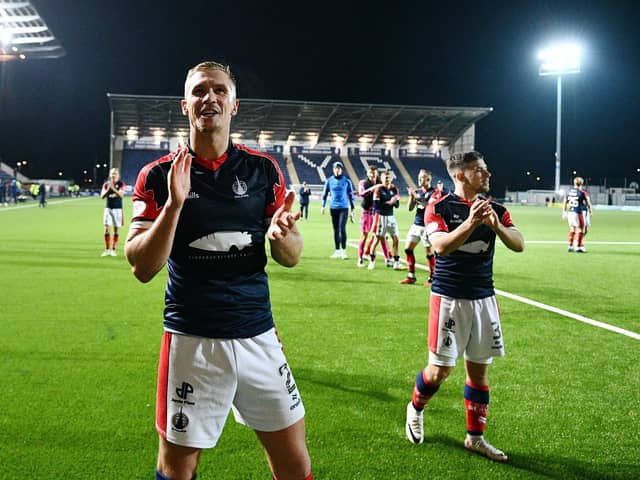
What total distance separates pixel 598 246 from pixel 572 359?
506 inches

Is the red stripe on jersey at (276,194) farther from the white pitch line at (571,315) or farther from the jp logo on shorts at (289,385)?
the white pitch line at (571,315)

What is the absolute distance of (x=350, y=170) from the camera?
66062 mm

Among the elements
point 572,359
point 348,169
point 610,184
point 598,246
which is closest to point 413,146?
point 348,169

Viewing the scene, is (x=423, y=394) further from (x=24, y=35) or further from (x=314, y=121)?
(x=314, y=121)

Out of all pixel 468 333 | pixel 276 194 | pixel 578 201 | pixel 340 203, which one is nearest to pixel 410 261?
pixel 340 203

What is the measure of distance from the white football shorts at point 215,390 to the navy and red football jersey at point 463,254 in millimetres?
1814

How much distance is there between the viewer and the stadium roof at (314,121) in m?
58.4

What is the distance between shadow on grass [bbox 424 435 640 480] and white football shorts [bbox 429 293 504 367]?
0.63 m

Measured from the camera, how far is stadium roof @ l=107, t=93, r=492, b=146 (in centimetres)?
5844

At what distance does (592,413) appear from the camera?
427 cm

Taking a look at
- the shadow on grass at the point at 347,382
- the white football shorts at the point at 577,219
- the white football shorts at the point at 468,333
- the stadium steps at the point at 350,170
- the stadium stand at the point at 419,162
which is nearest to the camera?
the white football shorts at the point at 468,333

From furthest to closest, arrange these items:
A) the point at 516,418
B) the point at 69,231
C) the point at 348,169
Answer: the point at 348,169 < the point at 69,231 < the point at 516,418

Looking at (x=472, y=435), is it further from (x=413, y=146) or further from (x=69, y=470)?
(x=413, y=146)

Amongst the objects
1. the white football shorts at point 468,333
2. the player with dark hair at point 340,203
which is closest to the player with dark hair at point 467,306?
→ the white football shorts at point 468,333
